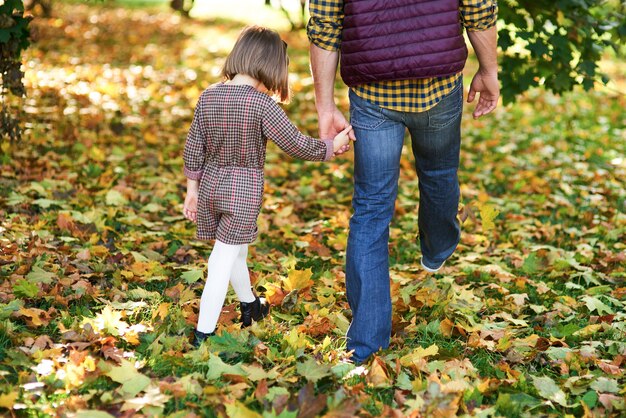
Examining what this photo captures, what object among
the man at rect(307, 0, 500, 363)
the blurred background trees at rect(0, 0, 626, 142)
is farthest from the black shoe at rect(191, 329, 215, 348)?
the blurred background trees at rect(0, 0, 626, 142)

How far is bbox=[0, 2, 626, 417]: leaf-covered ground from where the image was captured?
2.70 meters

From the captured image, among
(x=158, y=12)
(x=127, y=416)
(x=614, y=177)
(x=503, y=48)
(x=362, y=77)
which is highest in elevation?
(x=362, y=77)

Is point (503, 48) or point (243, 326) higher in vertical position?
point (503, 48)

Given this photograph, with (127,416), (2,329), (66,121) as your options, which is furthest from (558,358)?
(66,121)

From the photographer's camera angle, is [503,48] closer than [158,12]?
Yes

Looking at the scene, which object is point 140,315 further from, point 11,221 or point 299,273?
point 11,221

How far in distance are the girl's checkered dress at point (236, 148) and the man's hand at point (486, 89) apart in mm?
762

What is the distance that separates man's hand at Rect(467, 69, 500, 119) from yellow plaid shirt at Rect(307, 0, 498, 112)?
294mm

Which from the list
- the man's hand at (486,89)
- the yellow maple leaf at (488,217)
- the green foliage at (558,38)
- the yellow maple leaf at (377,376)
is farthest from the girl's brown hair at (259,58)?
the green foliage at (558,38)

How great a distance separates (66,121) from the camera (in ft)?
21.8

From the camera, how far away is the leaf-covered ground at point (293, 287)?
270cm

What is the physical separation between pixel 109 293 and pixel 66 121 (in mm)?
3500

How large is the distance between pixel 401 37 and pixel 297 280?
1406 millimetres

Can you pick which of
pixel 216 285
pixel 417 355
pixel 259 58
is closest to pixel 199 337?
pixel 216 285
